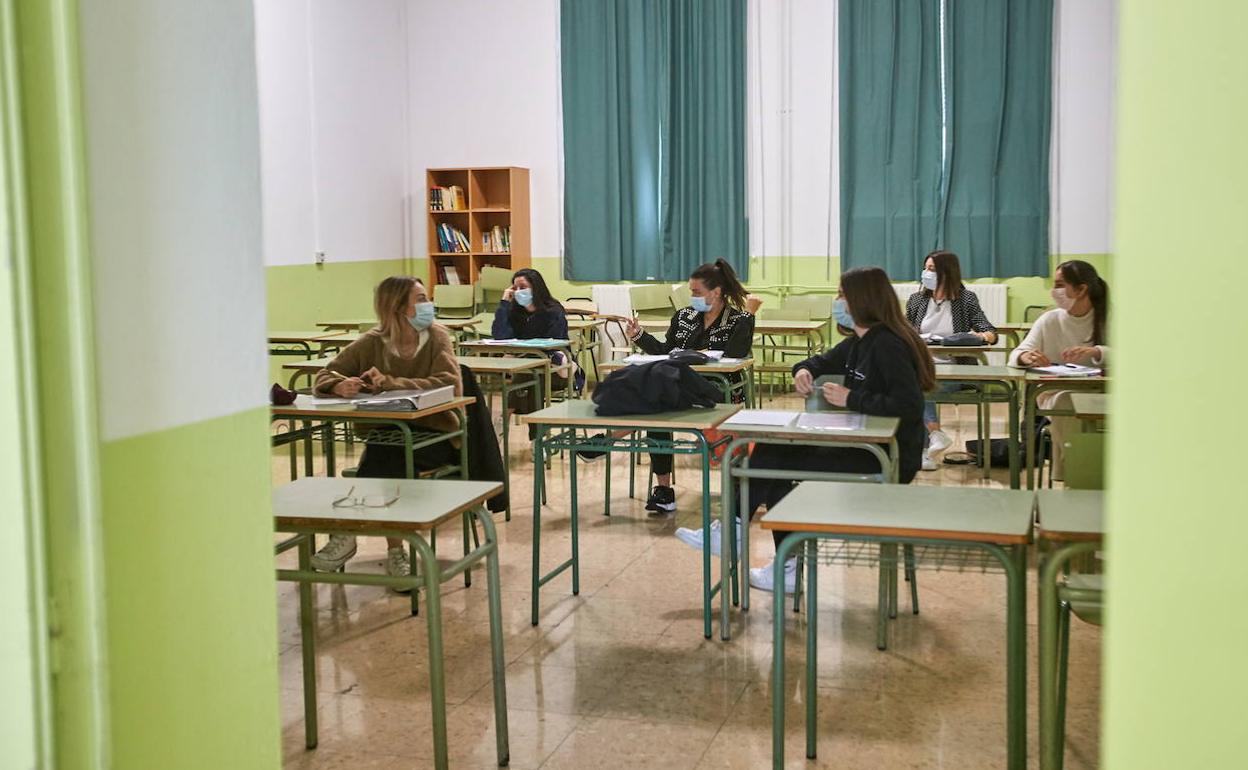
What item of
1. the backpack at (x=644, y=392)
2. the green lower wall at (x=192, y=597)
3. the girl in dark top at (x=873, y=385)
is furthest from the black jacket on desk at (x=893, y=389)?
the green lower wall at (x=192, y=597)

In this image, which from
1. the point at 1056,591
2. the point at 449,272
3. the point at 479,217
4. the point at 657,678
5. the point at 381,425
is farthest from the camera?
the point at 479,217

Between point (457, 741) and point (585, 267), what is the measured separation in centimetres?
789

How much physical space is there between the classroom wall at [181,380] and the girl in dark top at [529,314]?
5314 millimetres

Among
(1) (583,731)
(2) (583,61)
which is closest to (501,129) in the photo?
(2) (583,61)

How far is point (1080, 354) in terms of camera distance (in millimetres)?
5242

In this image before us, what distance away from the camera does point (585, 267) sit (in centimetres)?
1077

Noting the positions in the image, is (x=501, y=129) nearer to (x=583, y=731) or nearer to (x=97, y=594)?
(x=583, y=731)

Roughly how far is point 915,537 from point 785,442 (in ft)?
4.15

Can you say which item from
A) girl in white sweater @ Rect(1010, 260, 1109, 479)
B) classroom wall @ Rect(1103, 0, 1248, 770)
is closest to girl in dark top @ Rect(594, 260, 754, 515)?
girl in white sweater @ Rect(1010, 260, 1109, 479)

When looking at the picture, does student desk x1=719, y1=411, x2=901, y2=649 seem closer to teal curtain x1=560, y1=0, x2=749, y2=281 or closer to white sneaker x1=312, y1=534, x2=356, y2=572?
white sneaker x1=312, y1=534, x2=356, y2=572

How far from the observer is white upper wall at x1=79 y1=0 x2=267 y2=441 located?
172 centimetres

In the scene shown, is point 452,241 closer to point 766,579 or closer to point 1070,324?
point 1070,324

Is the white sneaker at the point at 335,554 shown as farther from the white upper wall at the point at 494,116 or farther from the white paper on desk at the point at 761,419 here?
the white upper wall at the point at 494,116

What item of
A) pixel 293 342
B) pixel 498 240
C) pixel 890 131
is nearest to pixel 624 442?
pixel 293 342
